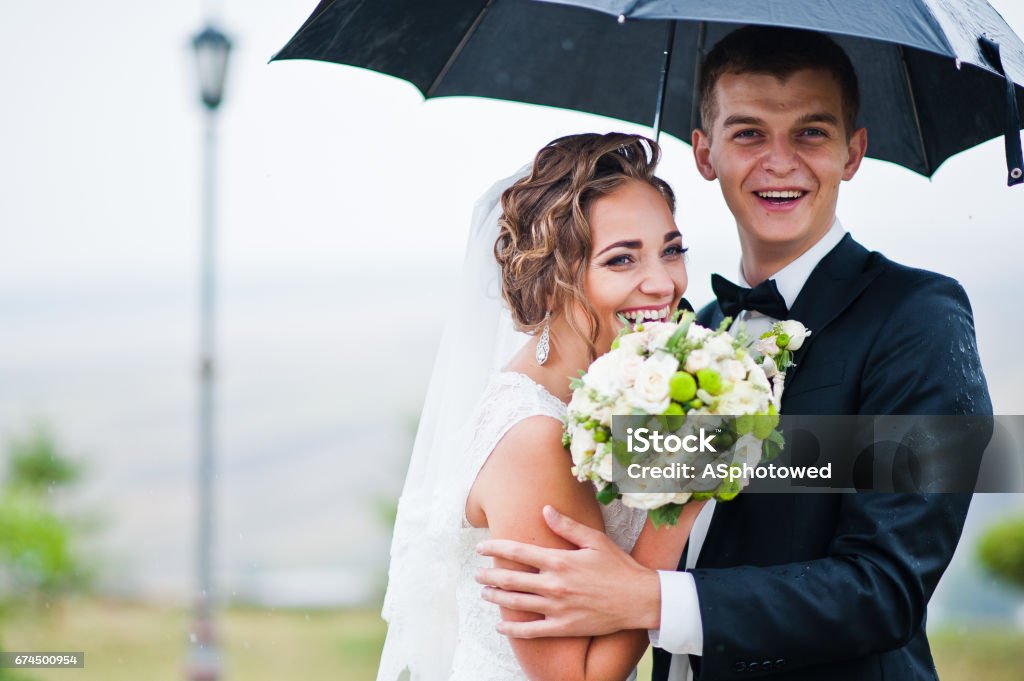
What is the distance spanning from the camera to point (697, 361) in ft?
7.12

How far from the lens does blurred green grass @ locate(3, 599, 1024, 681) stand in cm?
1141

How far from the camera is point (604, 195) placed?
2.76 meters

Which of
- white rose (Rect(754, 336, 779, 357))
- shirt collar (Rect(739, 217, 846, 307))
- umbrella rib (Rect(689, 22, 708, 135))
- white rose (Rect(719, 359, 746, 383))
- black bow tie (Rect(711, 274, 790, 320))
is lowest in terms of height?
white rose (Rect(719, 359, 746, 383))

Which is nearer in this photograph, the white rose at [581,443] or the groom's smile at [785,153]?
the white rose at [581,443]

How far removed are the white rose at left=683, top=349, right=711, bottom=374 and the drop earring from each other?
25.6 inches

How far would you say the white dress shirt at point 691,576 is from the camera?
2385mm

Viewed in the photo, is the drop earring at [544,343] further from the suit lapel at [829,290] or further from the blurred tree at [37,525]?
the blurred tree at [37,525]

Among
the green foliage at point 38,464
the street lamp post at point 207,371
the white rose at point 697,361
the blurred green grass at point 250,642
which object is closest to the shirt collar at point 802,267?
the white rose at point 697,361

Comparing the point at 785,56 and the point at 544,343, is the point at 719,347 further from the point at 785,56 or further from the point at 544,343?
the point at 785,56

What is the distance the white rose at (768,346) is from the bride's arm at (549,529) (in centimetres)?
51

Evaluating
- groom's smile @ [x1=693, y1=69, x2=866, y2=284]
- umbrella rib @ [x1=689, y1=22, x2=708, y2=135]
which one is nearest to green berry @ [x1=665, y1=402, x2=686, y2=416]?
groom's smile @ [x1=693, y1=69, x2=866, y2=284]

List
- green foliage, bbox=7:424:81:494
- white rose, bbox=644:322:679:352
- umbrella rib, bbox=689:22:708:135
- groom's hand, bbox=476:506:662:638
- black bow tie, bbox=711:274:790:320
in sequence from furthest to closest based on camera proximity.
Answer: green foliage, bbox=7:424:81:494 → umbrella rib, bbox=689:22:708:135 → black bow tie, bbox=711:274:790:320 → groom's hand, bbox=476:506:662:638 → white rose, bbox=644:322:679:352

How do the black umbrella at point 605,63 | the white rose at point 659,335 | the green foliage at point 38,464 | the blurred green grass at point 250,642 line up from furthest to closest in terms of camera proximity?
the green foliage at point 38,464
the blurred green grass at point 250,642
the black umbrella at point 605,63
the white rose at point 659,335

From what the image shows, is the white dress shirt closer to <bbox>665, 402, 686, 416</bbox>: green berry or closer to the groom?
the groom
